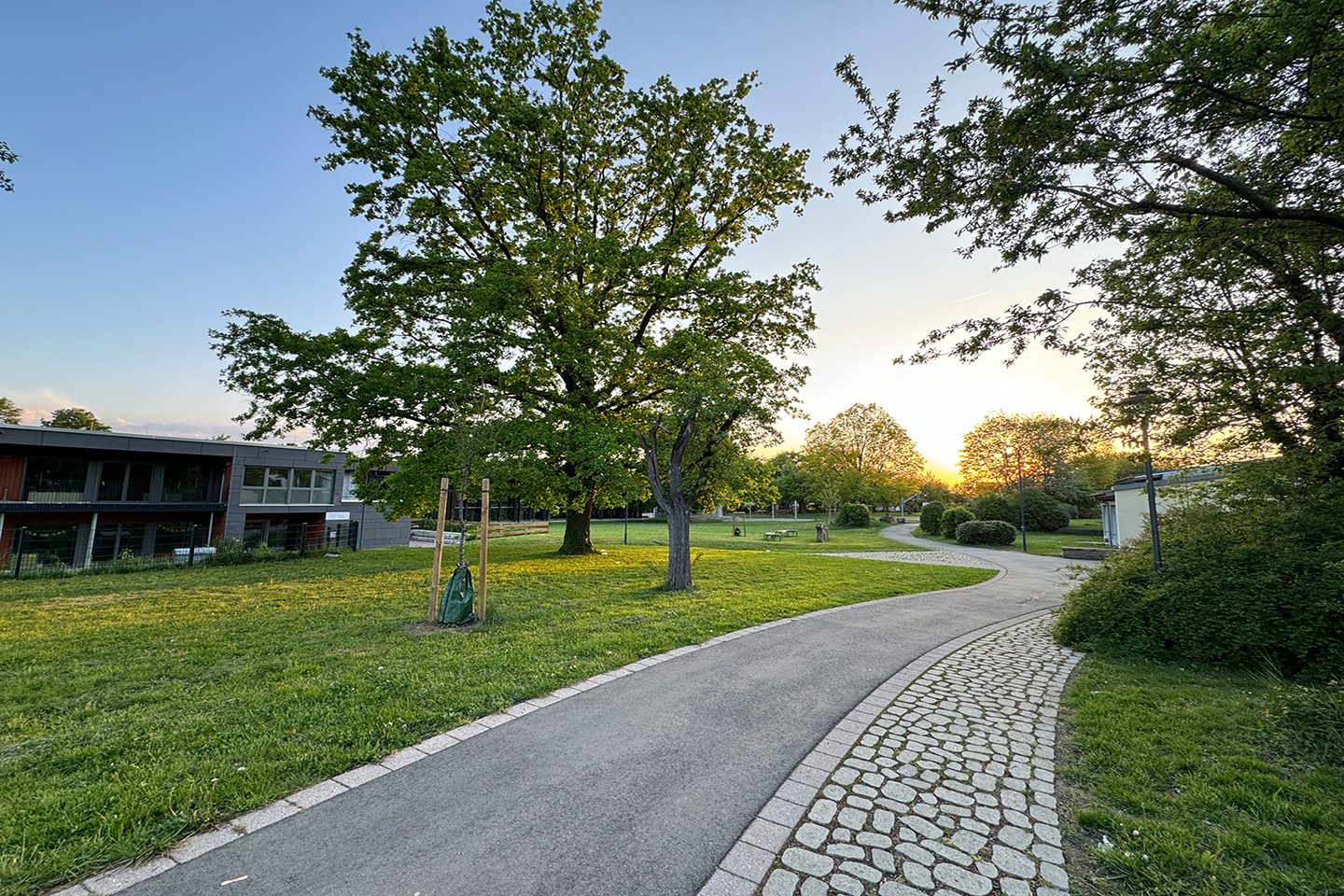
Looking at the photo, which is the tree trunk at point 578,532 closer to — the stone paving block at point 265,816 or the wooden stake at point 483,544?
the wooden stake at point 483,544

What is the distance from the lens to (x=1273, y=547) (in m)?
5.94

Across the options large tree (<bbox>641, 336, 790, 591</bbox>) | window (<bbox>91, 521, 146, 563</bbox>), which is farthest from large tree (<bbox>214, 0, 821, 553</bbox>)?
window (<bbox>91, 521, 146, 563</bbox>)

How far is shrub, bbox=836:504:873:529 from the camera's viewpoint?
42219 mm

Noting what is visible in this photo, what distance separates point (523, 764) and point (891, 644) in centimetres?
543

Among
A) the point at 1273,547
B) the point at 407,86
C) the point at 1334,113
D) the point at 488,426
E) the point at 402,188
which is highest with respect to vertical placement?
the point at 407,86

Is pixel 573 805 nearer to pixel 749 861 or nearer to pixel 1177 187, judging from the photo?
pixel 749 861

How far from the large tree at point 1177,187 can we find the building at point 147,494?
53.4ft

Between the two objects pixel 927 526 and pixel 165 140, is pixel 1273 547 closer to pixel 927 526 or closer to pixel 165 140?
pixel 165 140

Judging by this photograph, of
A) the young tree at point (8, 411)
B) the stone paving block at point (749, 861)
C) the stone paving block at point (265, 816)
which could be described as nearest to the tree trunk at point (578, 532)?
the stone paving block at point (265, 816)

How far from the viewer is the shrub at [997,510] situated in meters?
32.1

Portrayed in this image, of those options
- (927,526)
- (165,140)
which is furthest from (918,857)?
(927,526)

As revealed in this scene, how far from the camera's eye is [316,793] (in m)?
3.03

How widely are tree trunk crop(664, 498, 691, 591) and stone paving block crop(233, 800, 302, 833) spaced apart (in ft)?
26.6

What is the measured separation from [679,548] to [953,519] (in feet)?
88.1
